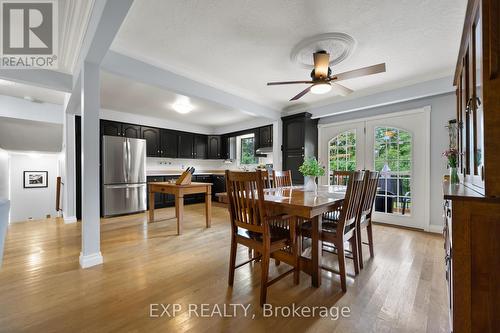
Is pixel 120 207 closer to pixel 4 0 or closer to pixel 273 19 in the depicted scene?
pixel 4 0

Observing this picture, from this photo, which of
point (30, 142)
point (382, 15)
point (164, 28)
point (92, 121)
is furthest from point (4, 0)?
point (30, 142)

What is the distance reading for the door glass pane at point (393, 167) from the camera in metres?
3.70

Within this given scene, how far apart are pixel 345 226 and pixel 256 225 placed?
82 cm

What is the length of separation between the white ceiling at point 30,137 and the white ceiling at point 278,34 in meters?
4.52

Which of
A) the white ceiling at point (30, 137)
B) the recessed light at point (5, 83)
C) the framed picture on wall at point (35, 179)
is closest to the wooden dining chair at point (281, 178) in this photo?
the recessed light at point (5, 83)

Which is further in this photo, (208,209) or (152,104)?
(152,104)

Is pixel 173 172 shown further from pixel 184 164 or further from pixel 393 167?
pixel 393 167

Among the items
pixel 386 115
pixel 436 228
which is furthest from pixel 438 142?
pixel 436 228

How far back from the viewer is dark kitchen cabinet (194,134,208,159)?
657cm

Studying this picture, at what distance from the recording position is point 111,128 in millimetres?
4879

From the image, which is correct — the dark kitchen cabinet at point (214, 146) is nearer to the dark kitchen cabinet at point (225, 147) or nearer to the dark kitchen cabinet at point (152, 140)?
the dark kitchen cabinet at point (225, 147)

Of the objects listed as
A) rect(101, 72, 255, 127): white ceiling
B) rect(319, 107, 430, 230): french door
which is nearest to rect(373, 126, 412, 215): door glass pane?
rect(319, 107, 430, 230): french door

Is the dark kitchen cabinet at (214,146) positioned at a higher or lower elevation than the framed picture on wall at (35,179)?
higher

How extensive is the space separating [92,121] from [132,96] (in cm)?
200
